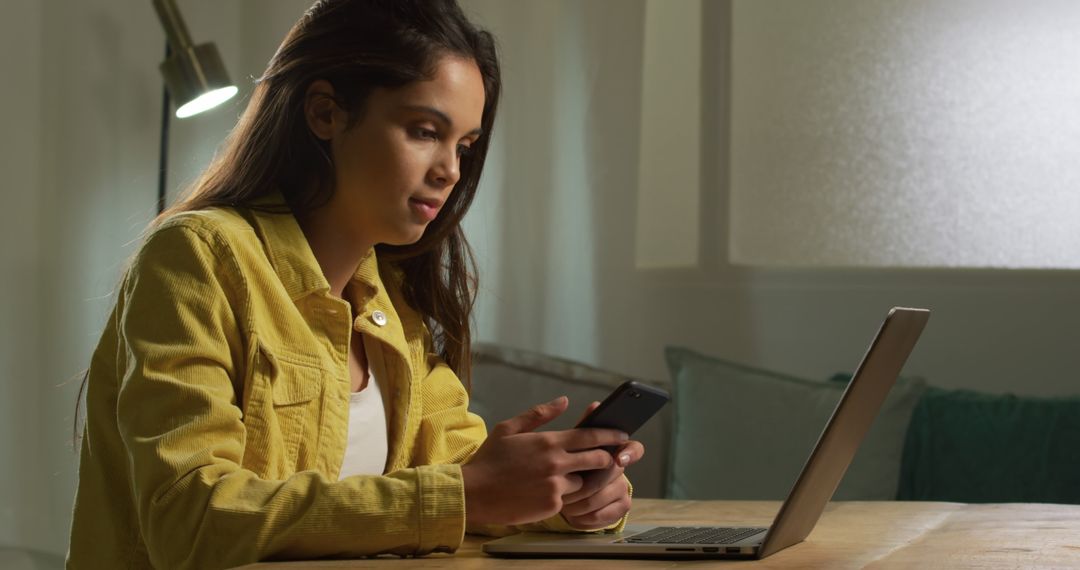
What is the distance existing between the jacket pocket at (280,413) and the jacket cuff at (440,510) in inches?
6.9

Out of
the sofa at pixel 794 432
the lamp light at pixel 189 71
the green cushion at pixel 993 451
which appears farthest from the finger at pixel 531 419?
the lamp light at pixel 189 71

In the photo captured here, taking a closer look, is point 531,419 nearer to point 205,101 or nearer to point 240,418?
point 240,418

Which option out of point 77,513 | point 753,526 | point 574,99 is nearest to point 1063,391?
point 574,99

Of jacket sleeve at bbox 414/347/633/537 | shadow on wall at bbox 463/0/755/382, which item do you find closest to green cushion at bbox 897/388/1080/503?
shadow on wall at bbox 463/0/755/382

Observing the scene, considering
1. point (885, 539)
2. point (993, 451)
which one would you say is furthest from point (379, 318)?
point (993, 451)

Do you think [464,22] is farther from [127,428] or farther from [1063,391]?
[1063,391]

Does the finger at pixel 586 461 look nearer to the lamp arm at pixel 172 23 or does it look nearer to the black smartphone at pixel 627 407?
the black smartphone at pixel 627 407

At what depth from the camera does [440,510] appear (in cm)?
104

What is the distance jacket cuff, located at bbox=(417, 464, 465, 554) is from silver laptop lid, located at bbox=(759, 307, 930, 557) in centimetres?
24

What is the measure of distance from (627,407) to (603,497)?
0.50 feet

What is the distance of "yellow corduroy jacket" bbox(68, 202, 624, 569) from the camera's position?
102 cm

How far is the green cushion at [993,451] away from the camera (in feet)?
7.82

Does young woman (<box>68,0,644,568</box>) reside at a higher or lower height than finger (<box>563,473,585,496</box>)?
higher

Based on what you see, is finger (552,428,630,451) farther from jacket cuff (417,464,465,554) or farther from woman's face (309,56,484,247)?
woman's face (309,56,484,247)
